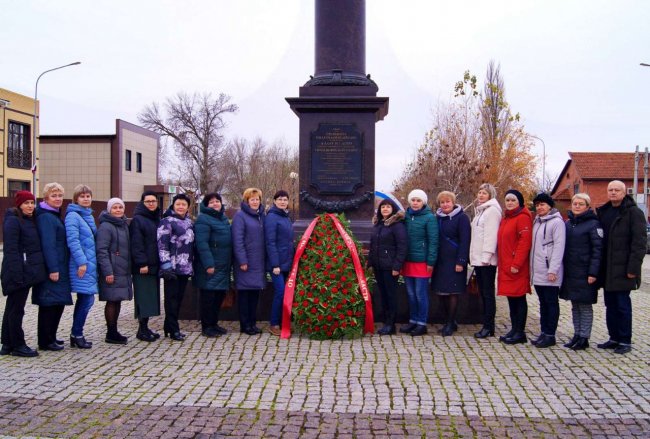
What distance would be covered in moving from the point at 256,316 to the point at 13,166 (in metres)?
29.9

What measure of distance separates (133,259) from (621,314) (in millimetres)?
5463

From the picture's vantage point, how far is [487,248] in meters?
7.80

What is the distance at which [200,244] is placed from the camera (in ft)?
25.6

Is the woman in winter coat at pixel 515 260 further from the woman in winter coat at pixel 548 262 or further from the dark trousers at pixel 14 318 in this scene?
the dark trousers at pixel 14 318

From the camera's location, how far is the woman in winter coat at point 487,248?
7824 mm

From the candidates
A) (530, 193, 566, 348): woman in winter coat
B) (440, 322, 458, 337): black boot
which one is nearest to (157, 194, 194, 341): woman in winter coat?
(440, 322, 458, 337): black boot

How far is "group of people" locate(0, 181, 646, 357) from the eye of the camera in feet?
23.1

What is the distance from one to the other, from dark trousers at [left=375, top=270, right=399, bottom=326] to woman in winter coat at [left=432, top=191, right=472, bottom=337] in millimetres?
507

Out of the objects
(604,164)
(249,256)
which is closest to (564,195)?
(604,164)

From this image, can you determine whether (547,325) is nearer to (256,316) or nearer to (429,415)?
(429,415)

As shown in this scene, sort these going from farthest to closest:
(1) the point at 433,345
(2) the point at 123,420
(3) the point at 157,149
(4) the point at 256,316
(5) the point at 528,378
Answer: (3) the point at 157,149
(4) the point at 256,316
(1) the point at 433,345
(5) the point at 528,378
(2) the point at 123,420

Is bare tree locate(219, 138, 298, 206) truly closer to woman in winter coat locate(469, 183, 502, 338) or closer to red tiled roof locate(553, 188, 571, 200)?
red tiled roof locate(553, 188, 571, 200)

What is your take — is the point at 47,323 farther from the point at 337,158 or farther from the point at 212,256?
the point at 337,158

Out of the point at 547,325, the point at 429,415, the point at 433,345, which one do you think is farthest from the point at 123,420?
the point at 547,325
